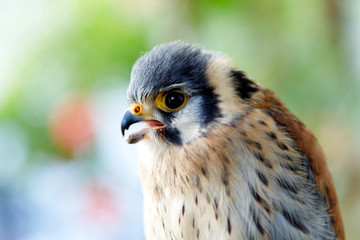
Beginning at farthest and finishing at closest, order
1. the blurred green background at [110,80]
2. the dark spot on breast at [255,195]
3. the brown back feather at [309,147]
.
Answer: the blurred green background at [110,80] → the brown back feather at [309,147] → the dark spot on breast at [255,195]

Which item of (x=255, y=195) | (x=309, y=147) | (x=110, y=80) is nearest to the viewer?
(x=255, y=195)

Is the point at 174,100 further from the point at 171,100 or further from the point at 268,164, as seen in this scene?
the point at 268,164

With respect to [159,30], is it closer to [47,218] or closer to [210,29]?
[210,29]

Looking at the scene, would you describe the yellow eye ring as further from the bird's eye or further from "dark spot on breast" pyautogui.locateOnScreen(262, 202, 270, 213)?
"dark spot on breast" pyautogui.locateOnScreen(262, 202, 270, 213)

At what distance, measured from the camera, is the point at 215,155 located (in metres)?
1.17

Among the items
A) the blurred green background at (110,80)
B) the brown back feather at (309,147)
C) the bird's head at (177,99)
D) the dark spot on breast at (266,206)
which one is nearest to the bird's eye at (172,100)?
the bird's head at (177,99)

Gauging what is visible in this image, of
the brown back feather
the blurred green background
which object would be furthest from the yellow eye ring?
the blurred green background

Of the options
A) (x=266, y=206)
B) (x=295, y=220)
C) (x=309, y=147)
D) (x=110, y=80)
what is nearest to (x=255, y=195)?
(x=266, y=206)

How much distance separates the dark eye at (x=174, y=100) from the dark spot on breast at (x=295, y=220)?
0.43m

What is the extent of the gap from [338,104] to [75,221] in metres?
2.02

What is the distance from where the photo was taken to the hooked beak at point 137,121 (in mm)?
1193

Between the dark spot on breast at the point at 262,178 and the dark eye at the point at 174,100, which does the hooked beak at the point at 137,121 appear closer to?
the dark eye at the point at 174,100

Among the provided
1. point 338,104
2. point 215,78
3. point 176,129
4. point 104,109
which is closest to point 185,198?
point 176,129

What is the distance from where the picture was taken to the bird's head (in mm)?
1186
